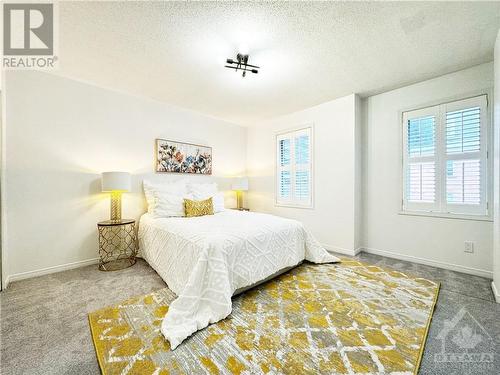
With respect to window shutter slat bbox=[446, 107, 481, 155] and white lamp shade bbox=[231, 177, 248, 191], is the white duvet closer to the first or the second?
white lamp shade bbox=[231, 177, 248, 191]

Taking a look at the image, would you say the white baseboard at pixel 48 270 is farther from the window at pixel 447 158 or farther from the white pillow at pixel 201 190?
the window at pixel 447 158

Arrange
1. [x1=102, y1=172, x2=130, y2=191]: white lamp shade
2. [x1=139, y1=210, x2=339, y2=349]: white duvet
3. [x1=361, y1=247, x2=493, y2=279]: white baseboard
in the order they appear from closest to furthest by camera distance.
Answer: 1. [x1=139, y1=210, x2=339, y2=349]: white duvet
2. [x1=361, y1=247, x2=493, y2=279]: white baseboard
3. [x1=102, y1=172, x2=130, y2=191]: white lamp shade

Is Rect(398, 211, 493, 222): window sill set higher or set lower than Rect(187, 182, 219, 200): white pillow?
lower

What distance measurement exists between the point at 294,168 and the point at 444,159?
2178 mm

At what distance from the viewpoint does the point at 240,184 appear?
4.57 m

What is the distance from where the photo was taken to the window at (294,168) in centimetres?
397

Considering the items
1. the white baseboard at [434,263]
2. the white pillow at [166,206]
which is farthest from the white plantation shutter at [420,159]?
the white pillow at [166,206]

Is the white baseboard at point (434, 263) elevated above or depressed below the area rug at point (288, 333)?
above

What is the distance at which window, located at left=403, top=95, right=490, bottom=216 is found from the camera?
2572 millimetres

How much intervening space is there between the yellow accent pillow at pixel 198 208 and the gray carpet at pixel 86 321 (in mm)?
926

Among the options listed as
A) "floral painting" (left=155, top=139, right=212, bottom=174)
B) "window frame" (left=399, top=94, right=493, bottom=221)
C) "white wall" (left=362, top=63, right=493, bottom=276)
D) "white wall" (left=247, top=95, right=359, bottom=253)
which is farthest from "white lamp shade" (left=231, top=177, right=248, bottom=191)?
"window frame" (left=399, top=94, right=493, bottom=221)

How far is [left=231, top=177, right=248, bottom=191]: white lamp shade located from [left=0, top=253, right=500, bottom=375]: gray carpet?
7.62 feet

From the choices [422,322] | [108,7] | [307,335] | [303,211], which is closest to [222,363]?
[307,335]

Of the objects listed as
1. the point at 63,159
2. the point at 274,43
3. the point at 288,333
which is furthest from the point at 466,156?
the point at 63,159
